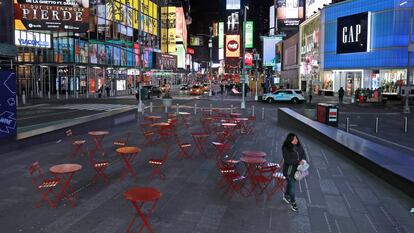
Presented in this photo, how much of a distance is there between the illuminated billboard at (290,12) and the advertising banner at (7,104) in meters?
95.5

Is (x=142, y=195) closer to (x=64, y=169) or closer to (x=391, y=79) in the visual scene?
(x=64, y=169)

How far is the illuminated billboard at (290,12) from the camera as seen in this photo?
103 meters

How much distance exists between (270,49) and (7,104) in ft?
354

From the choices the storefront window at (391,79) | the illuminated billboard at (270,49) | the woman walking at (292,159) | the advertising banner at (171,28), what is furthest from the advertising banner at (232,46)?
the woman walking at (292,159)

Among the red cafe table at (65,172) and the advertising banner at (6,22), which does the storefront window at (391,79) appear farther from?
the red cafe table at (65,172)

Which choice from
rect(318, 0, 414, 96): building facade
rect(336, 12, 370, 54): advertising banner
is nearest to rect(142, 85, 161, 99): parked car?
rect(318, 0, 414, 96): building facade

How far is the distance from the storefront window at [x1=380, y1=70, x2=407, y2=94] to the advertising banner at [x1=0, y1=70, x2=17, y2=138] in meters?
45.0

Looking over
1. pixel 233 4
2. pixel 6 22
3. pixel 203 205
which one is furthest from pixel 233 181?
pixel 233 4

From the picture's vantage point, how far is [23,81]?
5281 centimetres

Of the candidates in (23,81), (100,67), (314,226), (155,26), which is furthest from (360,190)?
(155,26)

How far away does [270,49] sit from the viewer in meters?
118

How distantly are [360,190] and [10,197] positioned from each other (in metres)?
8.21

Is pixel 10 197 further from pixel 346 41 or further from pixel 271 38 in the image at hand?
pixel 271 38

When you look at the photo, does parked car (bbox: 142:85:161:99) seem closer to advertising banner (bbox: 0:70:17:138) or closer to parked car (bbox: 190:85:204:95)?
→ parked car (bbox: 190:85:204:95)
